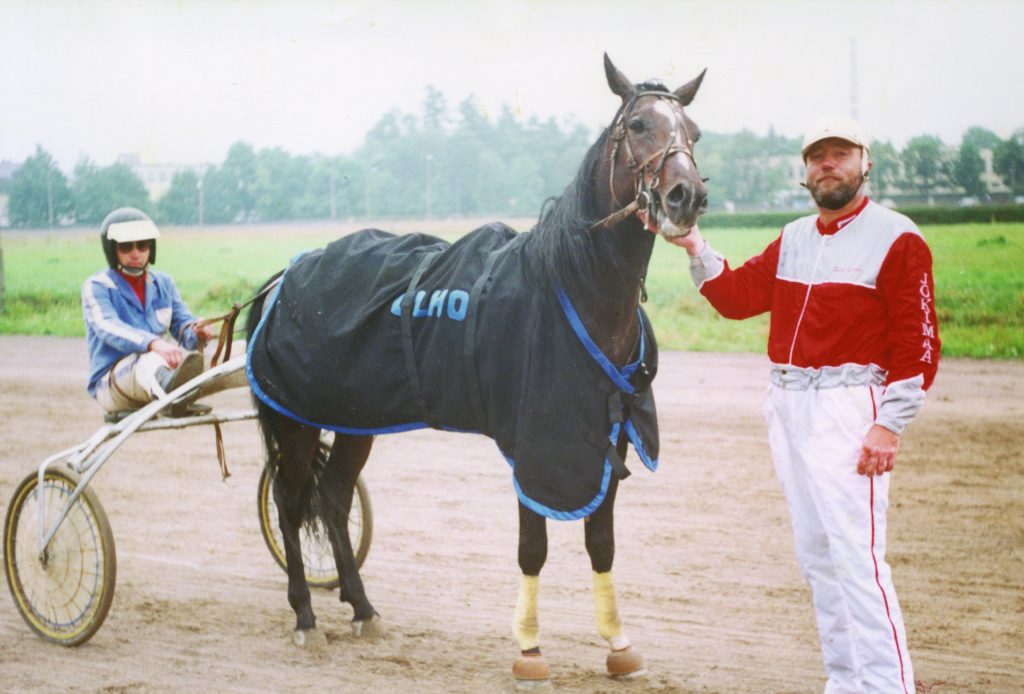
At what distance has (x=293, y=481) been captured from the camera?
171 inches

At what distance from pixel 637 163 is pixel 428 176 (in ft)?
35.3

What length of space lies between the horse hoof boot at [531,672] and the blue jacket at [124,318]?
1.94m

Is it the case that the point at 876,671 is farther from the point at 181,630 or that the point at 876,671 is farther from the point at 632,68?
the point at 632,68

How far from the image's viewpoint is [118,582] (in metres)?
4.92

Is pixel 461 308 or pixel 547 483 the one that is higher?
pixel 461 308

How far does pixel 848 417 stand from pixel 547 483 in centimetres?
93

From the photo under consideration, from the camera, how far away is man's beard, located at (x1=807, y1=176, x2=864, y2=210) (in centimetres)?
287

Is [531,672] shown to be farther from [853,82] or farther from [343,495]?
[853,82]

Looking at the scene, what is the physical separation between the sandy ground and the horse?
30cm

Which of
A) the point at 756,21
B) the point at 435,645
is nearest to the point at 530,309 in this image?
the point at 435,645

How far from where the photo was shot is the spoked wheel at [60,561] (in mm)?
4047

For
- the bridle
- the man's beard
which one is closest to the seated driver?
the bridle

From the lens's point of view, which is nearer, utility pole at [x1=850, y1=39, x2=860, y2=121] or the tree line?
utility pole at [x1=850, y1=39, x2=860, y2=121]

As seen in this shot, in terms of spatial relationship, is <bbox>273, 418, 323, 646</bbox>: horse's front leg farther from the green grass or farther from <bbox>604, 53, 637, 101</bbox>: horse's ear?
the green grass
